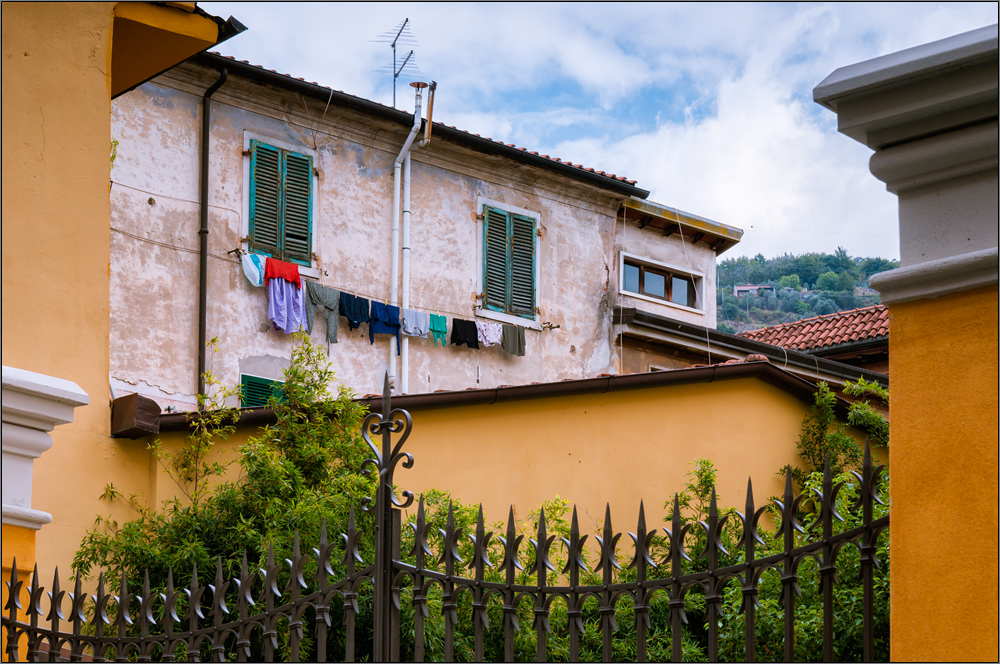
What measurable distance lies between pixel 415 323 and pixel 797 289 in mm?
34349

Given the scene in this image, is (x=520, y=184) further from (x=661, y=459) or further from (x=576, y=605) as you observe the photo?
(x=576, y=605)

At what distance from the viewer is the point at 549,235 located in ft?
56.5

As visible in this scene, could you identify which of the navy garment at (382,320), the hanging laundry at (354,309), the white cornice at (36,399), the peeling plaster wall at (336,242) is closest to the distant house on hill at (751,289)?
the peeling plaster wall at (336,242)

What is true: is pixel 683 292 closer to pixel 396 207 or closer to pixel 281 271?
pixel 396 207

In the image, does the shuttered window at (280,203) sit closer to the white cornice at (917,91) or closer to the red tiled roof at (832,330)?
the red tiled roof at (832,330)

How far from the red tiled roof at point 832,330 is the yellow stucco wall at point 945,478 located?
17.2 metres

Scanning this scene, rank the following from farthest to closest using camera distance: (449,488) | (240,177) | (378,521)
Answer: (240,177)
(449,488)
(378,521)

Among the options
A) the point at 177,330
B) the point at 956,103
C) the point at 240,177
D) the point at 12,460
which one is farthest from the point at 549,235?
the point at 956,103

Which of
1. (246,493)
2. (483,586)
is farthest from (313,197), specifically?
(483,586)

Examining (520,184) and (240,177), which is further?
(520,184)

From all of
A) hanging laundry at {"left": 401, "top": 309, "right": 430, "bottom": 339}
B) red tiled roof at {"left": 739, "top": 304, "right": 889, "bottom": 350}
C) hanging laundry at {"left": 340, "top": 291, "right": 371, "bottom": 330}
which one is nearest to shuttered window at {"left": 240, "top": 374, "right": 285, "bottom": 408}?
hanging laundry at {"left": 340, "top": 291, "right": 371, "bottom": 330}

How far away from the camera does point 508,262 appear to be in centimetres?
1675

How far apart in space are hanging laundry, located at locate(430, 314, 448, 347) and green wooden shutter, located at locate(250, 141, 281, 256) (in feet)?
7.77

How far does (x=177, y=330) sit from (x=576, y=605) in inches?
423
